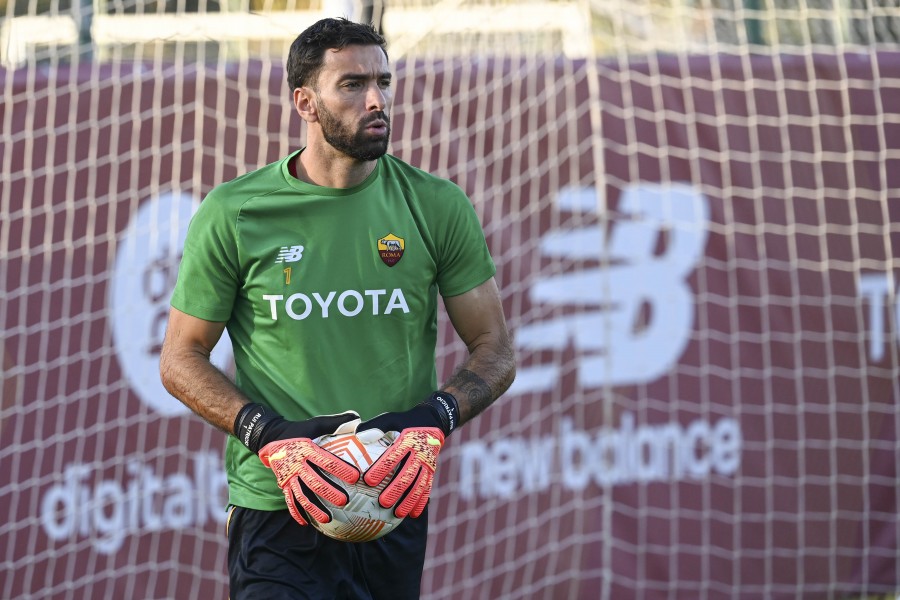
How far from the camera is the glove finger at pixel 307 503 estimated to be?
2963 millimetres

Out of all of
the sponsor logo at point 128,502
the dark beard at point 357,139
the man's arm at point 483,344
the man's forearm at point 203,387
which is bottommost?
the sponsor logo at point 128,502

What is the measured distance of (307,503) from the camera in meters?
2.97

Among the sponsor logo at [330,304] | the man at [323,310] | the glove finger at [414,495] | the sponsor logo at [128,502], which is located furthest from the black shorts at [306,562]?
the sponsor logo at [128,502]

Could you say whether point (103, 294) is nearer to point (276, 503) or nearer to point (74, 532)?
point (74, 532)

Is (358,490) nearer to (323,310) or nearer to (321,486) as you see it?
(321,486)

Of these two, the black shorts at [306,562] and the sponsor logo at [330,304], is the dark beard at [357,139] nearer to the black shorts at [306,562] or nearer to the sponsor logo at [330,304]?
the sponsor logo at [330,304]

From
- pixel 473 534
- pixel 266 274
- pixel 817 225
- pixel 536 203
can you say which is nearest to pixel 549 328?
pixel 536 203

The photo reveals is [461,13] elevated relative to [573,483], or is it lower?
elevated

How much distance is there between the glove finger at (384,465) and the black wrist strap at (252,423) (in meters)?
0.31

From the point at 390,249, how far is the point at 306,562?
2.79 ft

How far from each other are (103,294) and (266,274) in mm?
3023

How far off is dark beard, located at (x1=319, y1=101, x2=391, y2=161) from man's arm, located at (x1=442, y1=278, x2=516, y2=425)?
47cm

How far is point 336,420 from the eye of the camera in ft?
9.99

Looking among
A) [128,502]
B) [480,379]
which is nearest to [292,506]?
[480,379]
